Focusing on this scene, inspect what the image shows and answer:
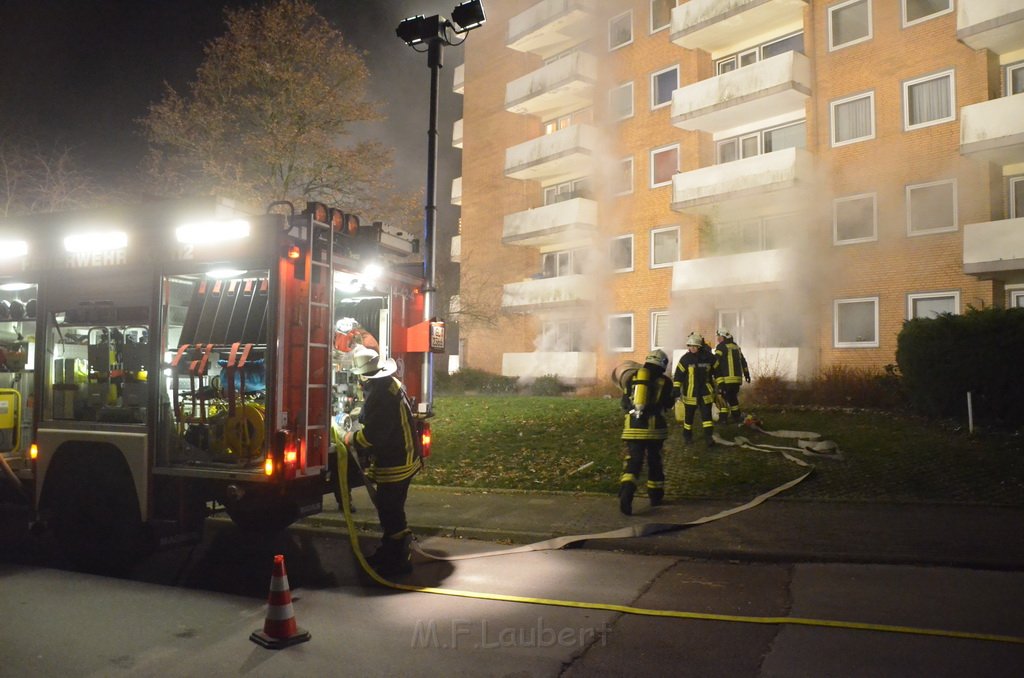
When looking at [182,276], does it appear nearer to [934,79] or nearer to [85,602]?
[85,602]

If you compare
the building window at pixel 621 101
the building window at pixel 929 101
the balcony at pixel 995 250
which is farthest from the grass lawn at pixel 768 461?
the building window at pixel 621 101

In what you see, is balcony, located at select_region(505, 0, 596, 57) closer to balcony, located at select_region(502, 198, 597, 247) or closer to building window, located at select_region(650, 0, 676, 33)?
building window, located at select_region(650, 0, 676, 33)

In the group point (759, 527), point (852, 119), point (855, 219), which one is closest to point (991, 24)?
point (852, 119)

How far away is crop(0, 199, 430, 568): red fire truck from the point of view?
5.70m

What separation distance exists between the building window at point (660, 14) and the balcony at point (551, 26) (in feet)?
8.14

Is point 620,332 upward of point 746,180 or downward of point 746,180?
downward

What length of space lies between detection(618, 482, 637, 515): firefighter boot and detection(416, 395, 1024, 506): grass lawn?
1.13 metres

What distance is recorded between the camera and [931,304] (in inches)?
675

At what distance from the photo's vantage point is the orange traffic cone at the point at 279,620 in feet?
14.4

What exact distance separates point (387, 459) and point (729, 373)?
7017mm

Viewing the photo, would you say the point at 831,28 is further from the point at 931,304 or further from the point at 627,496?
the point at 627,496

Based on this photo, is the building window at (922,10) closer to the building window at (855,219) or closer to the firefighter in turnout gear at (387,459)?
the building window at (855,219)

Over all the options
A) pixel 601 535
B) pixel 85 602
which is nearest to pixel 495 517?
pixel 601 535

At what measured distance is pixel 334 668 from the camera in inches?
159
